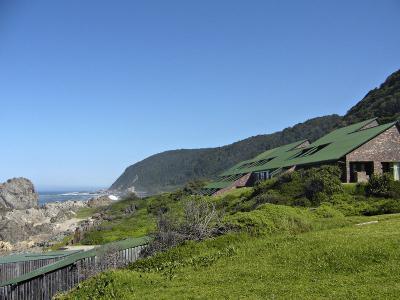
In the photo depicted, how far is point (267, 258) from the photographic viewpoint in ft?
54.4

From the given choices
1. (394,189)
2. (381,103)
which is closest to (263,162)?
(394,189)

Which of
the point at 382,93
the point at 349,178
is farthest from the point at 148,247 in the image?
the point at 382,93

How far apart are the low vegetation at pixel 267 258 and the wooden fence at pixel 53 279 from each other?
2.59 meters

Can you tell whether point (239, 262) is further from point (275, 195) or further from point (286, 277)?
point (275, 195)

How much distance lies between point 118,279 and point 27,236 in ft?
165

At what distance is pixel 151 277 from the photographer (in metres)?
16.4

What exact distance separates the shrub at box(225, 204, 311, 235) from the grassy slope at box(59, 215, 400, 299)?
2.23 metres

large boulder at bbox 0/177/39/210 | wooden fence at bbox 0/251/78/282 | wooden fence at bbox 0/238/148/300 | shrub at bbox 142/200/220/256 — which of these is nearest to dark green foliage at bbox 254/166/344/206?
shrub at bbox 142/200/220/256

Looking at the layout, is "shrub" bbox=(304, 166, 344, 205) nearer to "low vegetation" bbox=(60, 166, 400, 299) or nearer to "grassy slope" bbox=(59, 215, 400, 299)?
"low vegetation" bbox=(60, 166, 400, 299)

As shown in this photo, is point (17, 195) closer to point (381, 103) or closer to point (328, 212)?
point (381, 103)

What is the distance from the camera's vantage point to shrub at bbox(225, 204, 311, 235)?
22.0 metres

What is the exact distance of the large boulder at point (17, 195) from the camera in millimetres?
104625

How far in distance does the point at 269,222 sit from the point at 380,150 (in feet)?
69.1

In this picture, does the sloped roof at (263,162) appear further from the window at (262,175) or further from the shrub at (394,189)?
the shrub at (394,189)
